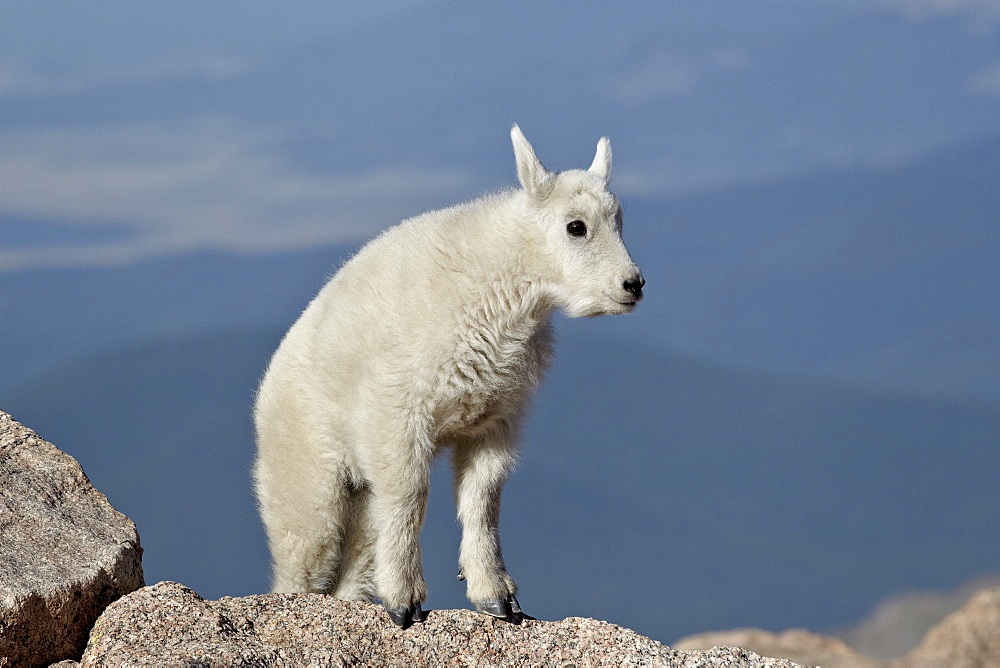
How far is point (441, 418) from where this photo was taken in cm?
564

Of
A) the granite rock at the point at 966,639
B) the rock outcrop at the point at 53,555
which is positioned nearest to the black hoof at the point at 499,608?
the rock outcrop at the point at 53,555

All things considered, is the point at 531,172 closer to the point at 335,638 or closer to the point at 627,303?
the point at 627,303

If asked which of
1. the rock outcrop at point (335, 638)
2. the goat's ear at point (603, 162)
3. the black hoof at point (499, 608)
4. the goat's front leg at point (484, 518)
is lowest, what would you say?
the rock outcrop at point (335, 638)

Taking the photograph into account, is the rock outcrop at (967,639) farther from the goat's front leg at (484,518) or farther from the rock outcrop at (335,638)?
the goat's front leg at (484,518)

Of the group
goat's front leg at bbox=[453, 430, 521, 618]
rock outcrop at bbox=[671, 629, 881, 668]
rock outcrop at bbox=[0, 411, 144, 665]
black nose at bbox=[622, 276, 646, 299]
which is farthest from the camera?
rock outcrop at bbox=[671, 629, 881, 668]

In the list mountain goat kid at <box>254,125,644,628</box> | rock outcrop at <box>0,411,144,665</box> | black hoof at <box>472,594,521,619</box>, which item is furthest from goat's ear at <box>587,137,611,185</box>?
rock outcrop at <box>0,411,144,665</box>

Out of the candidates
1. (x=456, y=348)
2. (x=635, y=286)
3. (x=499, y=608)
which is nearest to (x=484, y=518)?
(x=499, y=608)

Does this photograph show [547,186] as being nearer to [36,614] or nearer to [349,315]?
[349,315]

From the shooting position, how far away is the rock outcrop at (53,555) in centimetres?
536

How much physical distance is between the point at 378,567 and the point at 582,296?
78.5 inches

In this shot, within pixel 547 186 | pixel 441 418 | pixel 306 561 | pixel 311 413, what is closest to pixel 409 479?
pixel 441 418

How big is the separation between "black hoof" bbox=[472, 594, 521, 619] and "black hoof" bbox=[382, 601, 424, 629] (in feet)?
1.16

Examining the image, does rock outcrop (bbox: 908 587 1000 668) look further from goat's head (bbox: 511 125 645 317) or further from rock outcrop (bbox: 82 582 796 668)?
goat's head (bbox: 511 125 645 317)

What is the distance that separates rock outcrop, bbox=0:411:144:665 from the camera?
17.6ft
